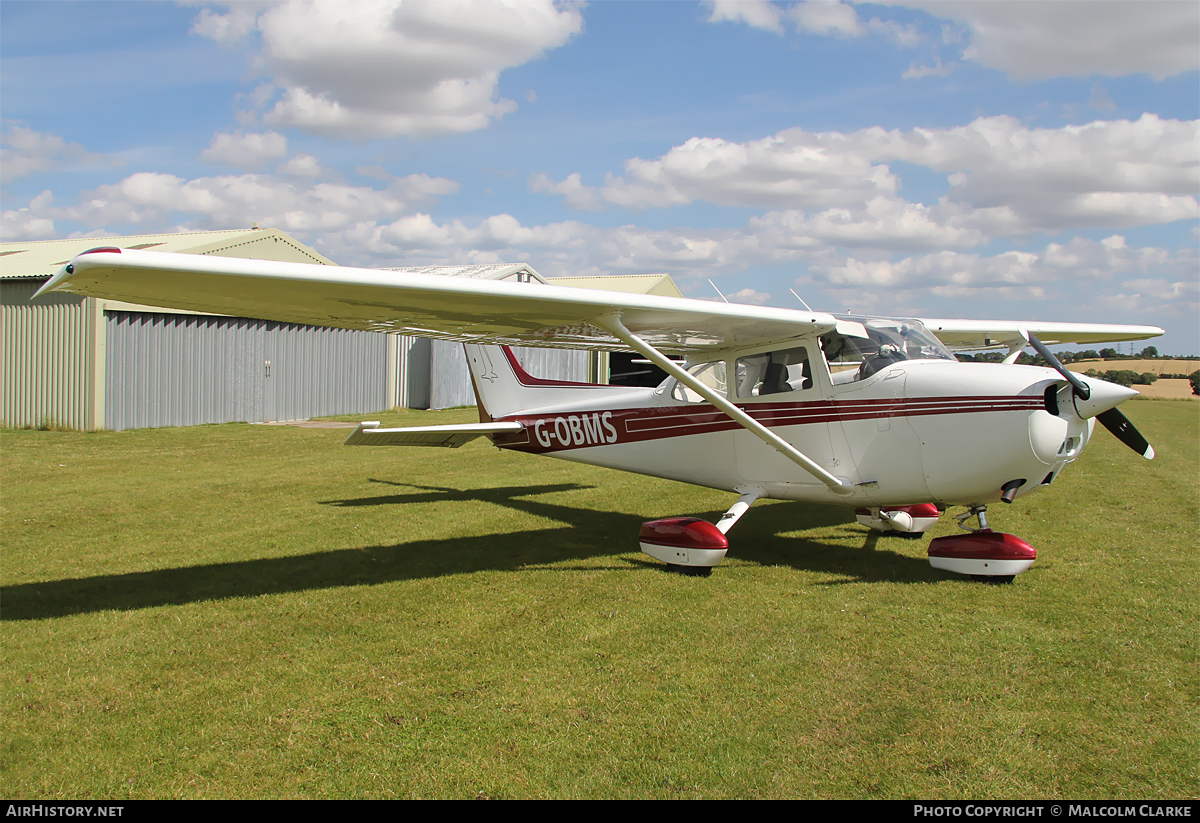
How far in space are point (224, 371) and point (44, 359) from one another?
3738 millimetres

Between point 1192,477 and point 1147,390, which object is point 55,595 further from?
point 1147,390

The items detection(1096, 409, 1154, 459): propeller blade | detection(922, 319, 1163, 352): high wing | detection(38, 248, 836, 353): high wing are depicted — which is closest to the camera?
detection(38, 248, 836, 353): high wing

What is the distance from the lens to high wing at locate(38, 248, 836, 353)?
13.0ft

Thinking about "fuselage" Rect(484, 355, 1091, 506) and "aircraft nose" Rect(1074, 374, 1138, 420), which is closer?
"aircraft nose" Rect(1074, 374, 1138, 420)

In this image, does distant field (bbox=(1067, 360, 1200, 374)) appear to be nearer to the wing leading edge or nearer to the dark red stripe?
the dark red stripe

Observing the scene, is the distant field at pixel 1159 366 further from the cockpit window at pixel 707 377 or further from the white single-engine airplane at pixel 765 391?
the white single-engine airplane at pixel 765 391

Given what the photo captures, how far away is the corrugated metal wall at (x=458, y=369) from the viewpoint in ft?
85.3

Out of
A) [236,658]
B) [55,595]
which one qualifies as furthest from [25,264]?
[236,658]

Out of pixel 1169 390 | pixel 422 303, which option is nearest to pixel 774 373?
pixel 422 303

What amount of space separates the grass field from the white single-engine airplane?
0.64 metres

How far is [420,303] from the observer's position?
509 centimetres

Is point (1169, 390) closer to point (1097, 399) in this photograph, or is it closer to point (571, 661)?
point (1097, 399)

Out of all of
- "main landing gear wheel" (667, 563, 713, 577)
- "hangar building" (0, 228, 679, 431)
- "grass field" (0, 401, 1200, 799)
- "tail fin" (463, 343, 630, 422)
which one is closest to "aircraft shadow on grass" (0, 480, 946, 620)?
"grass field" (0, 401, 1200, 799)

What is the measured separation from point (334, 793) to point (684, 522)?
12.6 feet
